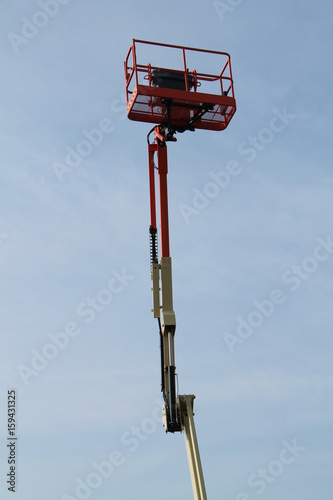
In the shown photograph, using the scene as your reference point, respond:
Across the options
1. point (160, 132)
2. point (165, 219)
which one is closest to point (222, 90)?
point (160, 132)

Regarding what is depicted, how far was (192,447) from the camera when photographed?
12.3 metres

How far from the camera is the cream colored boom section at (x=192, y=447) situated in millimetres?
11812

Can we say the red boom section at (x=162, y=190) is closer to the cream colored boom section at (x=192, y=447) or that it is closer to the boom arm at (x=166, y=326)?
the boom arm at (x=166, y=326)

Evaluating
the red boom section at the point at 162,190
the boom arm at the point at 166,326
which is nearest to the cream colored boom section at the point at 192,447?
the boom arm at the point at 166,326

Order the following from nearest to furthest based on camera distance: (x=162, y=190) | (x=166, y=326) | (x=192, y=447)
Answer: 1. (x=192, y=447)
2. (x=166, y=326)
3. (x=162, y=190)

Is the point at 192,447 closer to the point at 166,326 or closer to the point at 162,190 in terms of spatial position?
the point at 166,326

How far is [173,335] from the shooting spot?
516 inches

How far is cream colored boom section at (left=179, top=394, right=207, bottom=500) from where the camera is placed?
38.8 feet

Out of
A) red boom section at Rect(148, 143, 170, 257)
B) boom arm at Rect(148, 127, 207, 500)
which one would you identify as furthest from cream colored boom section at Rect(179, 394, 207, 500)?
red boom section at Rect(148, 143, 170, 257)

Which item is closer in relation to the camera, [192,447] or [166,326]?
[192,447]

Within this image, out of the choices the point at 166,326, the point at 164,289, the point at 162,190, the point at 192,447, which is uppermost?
the point at 162,190

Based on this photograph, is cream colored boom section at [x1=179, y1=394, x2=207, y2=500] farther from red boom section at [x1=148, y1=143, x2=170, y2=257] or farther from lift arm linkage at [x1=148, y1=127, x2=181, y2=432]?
red boom section at [x1=148, y1=143, x2=170, y2=257]

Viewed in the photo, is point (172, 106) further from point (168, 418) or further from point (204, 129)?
point (168, 418)

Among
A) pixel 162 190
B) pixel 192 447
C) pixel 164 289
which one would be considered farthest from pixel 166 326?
pixel 162 190
